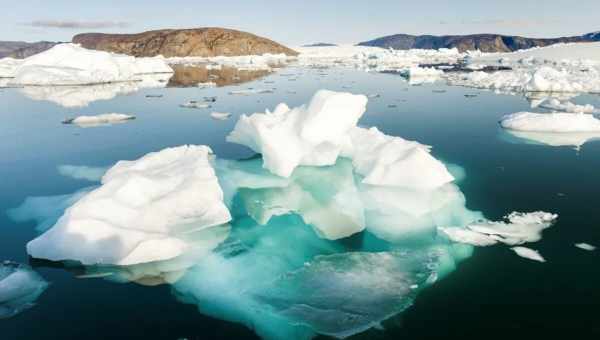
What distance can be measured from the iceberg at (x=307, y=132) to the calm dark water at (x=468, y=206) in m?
1.78

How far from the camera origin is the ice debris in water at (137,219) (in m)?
4.98

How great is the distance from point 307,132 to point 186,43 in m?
76.1

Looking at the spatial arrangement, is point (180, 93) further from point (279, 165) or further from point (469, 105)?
point (279, 165)

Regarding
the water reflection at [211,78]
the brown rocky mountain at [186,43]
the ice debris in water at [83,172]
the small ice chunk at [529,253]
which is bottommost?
the small ice chunk at [529,253]

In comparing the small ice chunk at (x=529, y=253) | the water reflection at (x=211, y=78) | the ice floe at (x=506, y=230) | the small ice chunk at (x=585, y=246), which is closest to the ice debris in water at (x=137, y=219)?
the ice floe at (x=506, y=230)

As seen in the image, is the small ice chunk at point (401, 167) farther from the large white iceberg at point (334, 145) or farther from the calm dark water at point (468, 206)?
the calm dark water at point (468, 206)

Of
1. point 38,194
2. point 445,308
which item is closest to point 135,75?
point 38,194

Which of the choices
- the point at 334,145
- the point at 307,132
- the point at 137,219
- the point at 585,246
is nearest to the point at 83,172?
the point at 137,219

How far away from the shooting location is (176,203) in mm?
6000

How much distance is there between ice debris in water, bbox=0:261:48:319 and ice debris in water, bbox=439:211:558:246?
4865mm

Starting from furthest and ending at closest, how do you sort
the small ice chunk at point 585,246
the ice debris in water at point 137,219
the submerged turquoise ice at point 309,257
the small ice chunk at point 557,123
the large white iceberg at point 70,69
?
the large white iceberg at point 70,69 < the small ice chunk at point 557,123 < the small ice chunk at point 585,246 < the ice debris in water at point 137,219 < the submerged turquoise ice at point 309,257

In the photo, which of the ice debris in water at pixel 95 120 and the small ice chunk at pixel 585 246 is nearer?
the small ice chunk at pixel 585 246

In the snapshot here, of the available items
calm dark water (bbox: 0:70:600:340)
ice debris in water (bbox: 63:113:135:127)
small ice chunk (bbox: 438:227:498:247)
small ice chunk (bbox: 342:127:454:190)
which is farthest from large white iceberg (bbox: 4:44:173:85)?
small ice chunk (bbox: 438:227:498:247)

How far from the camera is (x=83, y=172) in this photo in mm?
8805
